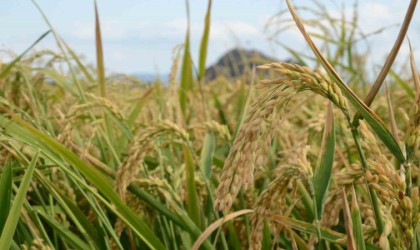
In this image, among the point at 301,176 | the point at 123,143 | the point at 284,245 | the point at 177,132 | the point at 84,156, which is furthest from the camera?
the point at 123,143

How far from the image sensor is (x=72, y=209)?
145 centimetres

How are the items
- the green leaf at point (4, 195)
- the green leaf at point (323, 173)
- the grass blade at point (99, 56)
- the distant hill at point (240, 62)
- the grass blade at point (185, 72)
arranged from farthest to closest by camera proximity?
the distant hill at point (240, 62) < the grass blade at point (185, 72) < the grass blade at point (99, 56) < the green leaf at point (4, 195) < the green leaf at point (323, 173)

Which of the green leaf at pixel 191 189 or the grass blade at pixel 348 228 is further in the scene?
the green leaf at pixel 191 189

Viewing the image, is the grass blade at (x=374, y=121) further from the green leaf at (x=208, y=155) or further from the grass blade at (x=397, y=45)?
the green leaf at (x=208, y=155)

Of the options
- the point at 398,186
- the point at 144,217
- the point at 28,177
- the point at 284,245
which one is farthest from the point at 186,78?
the point at 398,186

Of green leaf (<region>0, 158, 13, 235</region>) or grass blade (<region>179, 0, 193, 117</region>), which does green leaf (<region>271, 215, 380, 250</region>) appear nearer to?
green leaf (<region>0, 158, 13, 235</region>)

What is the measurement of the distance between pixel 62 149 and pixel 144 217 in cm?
49

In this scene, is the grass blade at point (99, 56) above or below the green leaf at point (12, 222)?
above

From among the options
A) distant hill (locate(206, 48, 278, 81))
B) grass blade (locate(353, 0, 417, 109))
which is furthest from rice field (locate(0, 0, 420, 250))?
distant hill (locate(206, 48, 278, 81))

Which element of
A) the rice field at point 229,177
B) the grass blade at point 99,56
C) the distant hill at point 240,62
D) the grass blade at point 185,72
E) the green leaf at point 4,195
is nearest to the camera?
the rice field at point 229,177

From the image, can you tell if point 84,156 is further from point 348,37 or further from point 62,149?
point 348,37

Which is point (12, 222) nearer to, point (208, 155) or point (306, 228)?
point (306, 228)

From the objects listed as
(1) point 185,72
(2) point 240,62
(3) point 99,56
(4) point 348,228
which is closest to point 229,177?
(4) point 348,228

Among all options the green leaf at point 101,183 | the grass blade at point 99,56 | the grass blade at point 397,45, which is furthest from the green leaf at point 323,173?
the grass blade at point 99,56
